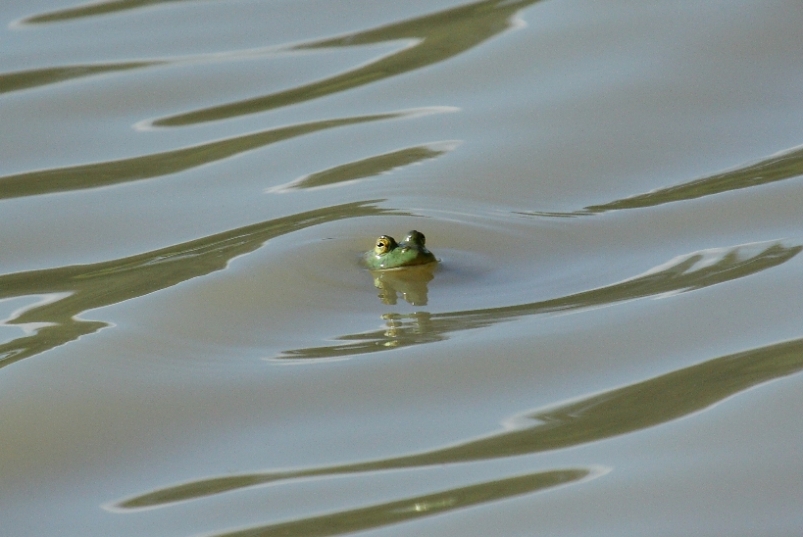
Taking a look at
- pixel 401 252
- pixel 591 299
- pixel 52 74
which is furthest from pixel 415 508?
pixel 52 74

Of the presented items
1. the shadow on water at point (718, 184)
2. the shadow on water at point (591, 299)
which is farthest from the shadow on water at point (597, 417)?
the shadow on water at point (718, 184)

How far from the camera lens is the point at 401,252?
4328 mm

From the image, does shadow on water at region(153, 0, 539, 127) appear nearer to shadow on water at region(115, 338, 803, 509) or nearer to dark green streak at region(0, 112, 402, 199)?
dark green streak at region(0, 112, 402, 199)

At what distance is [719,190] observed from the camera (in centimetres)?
489

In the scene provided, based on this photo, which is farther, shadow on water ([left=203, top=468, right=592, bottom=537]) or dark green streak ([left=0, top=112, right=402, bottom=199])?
dark green streak ([left=0, top=112, right=402, bottom=199])

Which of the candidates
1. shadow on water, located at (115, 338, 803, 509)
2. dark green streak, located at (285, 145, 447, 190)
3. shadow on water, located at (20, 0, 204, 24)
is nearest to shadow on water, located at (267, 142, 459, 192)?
dark green streak, located at (285, 145, 447, 190)

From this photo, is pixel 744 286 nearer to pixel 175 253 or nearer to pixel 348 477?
pixel 348 477

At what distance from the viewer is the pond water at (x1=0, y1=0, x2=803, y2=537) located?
116 inches

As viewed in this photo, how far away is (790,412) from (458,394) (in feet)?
2.86

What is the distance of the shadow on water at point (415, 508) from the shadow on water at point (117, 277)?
140cm

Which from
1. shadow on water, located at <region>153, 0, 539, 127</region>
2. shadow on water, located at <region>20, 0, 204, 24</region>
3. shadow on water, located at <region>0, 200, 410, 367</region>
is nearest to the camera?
shadow on water, located at <region>0, 200, 410, 367</region>

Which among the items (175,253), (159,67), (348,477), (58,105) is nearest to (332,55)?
(159,67)

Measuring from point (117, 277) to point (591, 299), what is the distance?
173 cm

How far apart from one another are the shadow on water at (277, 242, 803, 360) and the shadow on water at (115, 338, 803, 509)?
2.00 feet
